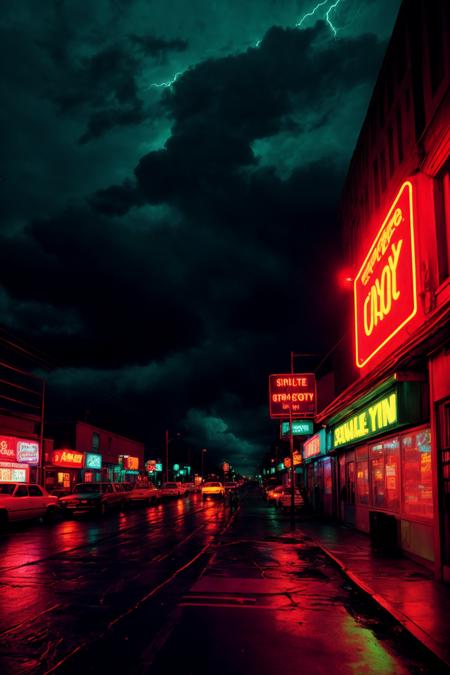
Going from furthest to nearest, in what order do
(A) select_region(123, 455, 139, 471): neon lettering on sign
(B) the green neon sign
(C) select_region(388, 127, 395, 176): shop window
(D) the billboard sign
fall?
(A) select_region(123, 455, 139, 471): neon lettering on sign
(B) the green neon sign
(D) the billboard sign
(C) select_region(388, 127, 395, 176): shop window

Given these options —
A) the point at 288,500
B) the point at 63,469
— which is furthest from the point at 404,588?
the point at 63,469

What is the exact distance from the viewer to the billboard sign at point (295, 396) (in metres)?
32.1

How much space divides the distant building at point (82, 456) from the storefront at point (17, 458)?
579 cm

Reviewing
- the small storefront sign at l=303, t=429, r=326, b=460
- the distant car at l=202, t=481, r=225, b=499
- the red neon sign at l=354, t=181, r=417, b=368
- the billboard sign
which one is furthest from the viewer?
the distant car at l=202, t=481, r=225, b=499

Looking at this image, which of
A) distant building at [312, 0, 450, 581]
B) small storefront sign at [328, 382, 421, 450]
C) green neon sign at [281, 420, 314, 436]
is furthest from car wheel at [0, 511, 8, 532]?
green neon sign at [281, 420, 314, 436]

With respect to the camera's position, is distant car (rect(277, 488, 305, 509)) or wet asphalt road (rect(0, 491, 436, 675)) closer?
wet asphalt road (rect(0, 491, 436, 675))

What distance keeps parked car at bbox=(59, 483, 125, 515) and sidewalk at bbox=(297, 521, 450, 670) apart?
56.3ft

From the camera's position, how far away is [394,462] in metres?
16.2

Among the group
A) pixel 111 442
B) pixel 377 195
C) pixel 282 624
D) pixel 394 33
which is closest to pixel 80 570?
pixel 282 624

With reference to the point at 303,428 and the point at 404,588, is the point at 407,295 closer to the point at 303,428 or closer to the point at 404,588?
the point at 404,588

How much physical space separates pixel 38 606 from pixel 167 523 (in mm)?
17724

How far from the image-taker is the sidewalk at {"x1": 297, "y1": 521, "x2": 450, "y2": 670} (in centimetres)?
737

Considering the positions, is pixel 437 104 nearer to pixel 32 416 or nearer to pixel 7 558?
pixel 7 558

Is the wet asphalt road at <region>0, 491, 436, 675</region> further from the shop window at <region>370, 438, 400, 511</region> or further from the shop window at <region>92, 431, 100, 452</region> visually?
the shop window at <region>92, 431, 100, 452</region>
